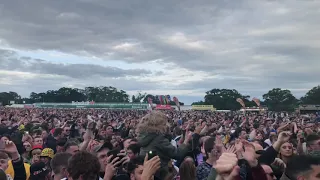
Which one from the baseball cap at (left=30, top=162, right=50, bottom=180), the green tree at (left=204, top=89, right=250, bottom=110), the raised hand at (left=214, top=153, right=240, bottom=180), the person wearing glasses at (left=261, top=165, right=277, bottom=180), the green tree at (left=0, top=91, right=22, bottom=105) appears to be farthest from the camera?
the green tree at (left=0, top=91, right=22, bottom=105)

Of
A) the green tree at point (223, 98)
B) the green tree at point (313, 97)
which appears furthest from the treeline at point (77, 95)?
the green tree at point (313, 97)

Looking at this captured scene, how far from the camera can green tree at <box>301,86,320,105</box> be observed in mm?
101312

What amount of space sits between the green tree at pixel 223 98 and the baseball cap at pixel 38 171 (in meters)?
109

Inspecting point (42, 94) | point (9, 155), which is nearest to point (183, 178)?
point (9, 155)

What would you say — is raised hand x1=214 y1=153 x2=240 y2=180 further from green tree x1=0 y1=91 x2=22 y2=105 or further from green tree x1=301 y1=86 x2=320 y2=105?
green tree x1=0 y1=91 x2=22 y2=105

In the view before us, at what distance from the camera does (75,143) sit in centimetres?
624

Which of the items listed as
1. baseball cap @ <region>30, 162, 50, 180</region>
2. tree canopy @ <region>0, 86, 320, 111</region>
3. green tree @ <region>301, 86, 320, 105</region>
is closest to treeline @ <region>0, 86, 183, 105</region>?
tree canopy @ <region>0, 86, 320, 111</region>

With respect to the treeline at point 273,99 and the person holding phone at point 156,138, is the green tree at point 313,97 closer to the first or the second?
the treeline at point 273,99

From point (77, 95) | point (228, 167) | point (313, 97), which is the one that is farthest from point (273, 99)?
point (228, 167)

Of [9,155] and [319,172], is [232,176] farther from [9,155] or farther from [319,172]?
[9,155]

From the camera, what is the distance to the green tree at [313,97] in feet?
332

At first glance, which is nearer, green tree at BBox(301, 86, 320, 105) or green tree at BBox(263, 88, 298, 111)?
green tree at BBox(301, 86, 320, 105)

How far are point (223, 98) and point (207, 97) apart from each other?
280 inches

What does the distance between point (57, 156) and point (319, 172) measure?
301cm
